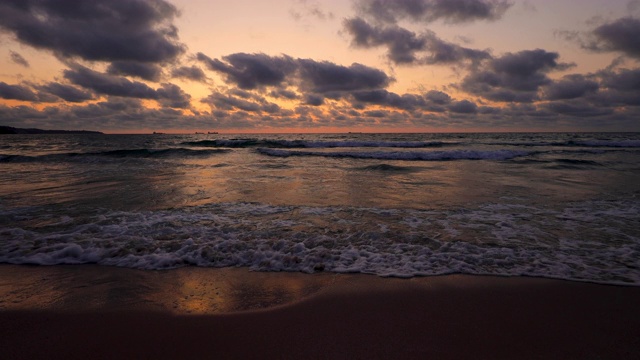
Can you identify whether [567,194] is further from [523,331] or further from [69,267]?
[69,267]

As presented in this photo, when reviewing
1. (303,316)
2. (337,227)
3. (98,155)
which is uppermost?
(98,155)

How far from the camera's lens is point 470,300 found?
11.0ft

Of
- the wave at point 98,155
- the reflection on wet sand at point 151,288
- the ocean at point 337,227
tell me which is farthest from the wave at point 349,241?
the wave at point 98,155

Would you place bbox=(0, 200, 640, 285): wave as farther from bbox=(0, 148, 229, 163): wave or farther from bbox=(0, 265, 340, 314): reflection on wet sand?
bbox=(0, 148, 229, 163): wave

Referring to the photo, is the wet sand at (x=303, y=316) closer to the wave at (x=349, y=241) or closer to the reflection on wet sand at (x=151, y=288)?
the reflection on wet sand at (x=151, y=288)

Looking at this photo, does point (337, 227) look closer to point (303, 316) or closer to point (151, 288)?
point (303, 316)

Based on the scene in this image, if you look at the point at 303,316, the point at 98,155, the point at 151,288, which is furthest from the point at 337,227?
the point at 98,155

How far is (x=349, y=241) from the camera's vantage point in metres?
5.09

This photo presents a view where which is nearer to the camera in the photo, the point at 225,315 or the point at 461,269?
the point at 225,315

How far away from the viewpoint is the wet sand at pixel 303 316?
259cm

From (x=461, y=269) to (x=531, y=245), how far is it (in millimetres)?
1664

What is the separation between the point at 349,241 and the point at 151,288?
2802 mm

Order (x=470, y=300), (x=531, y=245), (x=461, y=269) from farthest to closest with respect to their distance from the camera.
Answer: (x=531, y=245)
(x=461, y=269)
(x=470, y=300)

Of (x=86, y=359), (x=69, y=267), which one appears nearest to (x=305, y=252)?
(x=86, y=359)
